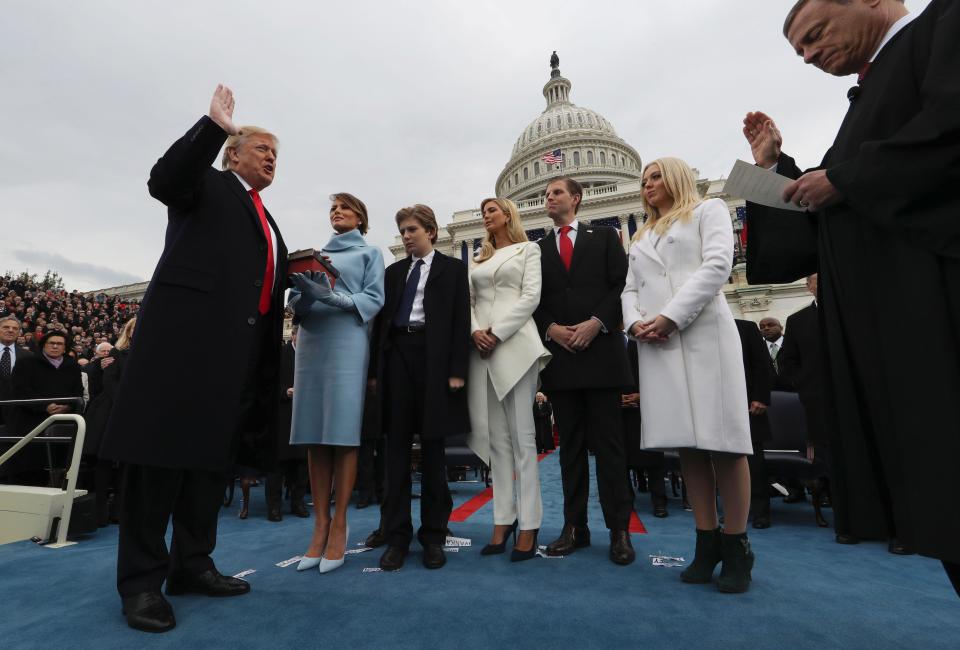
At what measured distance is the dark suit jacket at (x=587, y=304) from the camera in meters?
2.77

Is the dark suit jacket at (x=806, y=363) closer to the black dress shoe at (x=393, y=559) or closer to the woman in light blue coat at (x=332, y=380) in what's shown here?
the black dress shoe at (x=393, y=559)

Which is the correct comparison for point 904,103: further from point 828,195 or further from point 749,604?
point 749,604

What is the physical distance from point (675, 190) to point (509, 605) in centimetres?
209

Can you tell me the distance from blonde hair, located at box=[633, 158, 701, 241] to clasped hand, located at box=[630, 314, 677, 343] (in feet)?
1.66

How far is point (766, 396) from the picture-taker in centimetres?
396

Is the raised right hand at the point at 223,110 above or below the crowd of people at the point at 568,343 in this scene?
above

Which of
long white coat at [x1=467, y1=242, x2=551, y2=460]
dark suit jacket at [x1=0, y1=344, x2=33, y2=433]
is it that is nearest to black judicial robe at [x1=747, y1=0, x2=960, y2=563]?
long white coat at [x1=467, y1=242, x2=551, y2=460]

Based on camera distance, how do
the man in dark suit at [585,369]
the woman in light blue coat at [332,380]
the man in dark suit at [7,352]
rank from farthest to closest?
the man in dark suit at [7,352] < the man in dark suit at [585,369] < the woman in light blue coat at [332,380]

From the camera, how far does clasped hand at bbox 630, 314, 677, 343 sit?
2.23m

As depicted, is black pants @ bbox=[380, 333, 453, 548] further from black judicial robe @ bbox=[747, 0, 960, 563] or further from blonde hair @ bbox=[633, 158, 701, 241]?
black judicial robe @ bbox=[747, 0, 960, 563]

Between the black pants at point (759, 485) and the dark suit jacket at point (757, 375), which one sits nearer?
the black pants at point (759, 485)

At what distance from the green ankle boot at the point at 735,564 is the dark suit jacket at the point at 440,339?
53.7 inches

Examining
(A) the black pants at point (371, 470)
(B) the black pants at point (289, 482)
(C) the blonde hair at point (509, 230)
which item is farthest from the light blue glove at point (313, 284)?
(A) the black pants at point (371, 470)

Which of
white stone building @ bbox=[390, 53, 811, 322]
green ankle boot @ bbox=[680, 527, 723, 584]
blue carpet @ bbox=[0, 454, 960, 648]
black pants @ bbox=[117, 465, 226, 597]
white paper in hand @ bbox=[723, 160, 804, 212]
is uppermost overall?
white stone building @ bbox=[390, 53, 811, 322]
